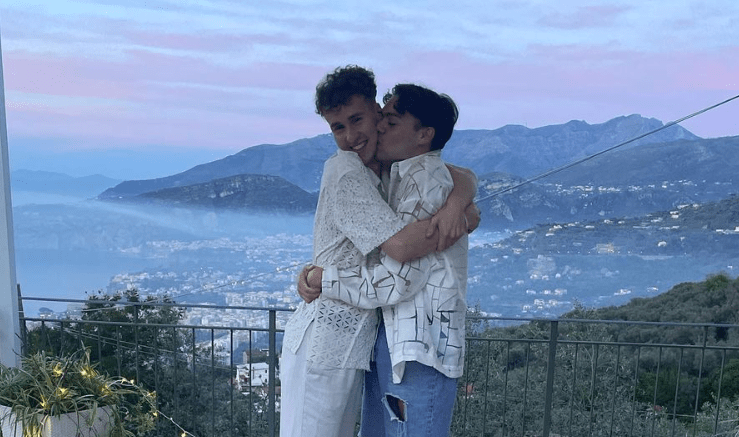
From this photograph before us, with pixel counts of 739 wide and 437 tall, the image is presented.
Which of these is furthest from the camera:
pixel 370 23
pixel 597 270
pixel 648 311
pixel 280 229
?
pixel 648 311

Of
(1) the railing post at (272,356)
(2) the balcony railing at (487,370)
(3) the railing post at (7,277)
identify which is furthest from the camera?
(2) the balcony railing at (487,370)

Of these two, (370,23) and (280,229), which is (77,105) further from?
(370,23)

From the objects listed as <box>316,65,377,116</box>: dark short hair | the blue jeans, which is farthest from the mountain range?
the blue jeans

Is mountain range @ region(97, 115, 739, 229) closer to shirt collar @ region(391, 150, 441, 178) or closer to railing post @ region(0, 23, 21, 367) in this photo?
shirt collar @ region(391, 150, 441, 178)

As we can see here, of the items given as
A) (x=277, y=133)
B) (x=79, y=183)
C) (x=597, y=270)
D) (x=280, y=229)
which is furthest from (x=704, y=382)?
(x=79, y=183)

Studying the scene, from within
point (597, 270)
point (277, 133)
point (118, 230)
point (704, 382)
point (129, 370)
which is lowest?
point (704, 382)

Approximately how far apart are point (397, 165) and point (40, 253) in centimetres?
305

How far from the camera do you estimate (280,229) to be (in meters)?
3.35

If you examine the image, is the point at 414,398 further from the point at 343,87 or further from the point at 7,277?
the point at 7,277

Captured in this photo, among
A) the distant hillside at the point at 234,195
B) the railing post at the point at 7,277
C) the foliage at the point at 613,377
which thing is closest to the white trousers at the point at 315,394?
the railing post at the point at 7,277

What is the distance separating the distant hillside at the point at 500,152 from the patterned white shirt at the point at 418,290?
1097mm

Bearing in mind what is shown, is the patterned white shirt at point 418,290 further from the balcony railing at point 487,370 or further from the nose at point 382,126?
the balcony railing at point 487,370

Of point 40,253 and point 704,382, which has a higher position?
point 40,253

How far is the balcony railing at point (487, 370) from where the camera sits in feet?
10.7
